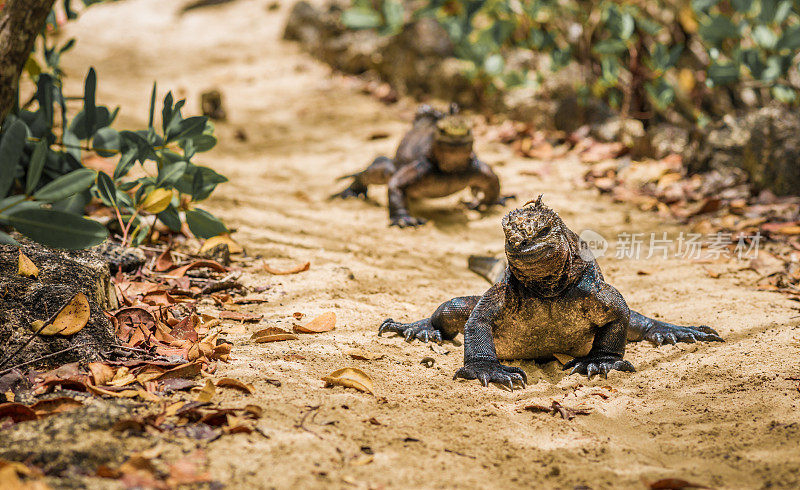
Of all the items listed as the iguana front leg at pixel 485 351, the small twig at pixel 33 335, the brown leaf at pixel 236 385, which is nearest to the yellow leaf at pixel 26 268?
the small twig at pixel 33 335

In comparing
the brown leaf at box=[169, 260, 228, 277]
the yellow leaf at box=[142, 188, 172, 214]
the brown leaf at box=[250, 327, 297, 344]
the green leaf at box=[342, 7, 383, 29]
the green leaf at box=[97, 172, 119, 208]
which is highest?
the green leaf at box=[342, 7, 383, 29]

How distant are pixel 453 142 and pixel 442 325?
8.67ft

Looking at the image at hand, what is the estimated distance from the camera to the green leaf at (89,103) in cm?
338

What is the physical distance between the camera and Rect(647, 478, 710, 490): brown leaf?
2.01 metres

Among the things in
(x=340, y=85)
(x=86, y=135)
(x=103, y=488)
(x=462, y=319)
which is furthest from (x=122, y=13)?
(x=103, y=488)

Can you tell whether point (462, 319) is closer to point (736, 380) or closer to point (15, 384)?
point (736, 380)

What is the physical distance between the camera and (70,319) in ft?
8.88

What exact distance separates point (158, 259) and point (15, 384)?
1.54 meters

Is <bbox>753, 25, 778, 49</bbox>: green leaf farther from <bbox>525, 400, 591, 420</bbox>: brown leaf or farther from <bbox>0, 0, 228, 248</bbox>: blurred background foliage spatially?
<bbox>0, 0, 228, 248</bbox>: blurred background foliage

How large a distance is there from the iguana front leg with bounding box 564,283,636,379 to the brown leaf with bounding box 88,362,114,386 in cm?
207

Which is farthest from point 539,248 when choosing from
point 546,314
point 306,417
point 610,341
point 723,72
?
point 723,72

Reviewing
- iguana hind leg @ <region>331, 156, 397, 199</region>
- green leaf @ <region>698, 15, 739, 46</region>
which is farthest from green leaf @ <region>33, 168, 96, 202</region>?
green leaf @ <region>698, 15, 739, 46</region>

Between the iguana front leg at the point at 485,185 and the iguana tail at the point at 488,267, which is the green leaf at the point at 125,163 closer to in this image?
the iguana tail at the point at 488,267

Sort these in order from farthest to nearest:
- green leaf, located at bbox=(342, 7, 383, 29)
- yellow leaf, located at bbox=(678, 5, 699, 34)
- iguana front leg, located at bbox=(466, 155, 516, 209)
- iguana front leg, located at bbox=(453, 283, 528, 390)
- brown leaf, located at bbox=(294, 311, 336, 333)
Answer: green leaf, located at bbox=(342, 7, 383, 29) → yellow leaf, located at bbox=(678, 5, 699, 34) → iguana front leg, located at bbox=(466, 155, 516, 209) → brown leaf, located at bbox=(294, 311, 336, 333) → iguana front leg, located at bbox=(453, 283, 528, 390)
